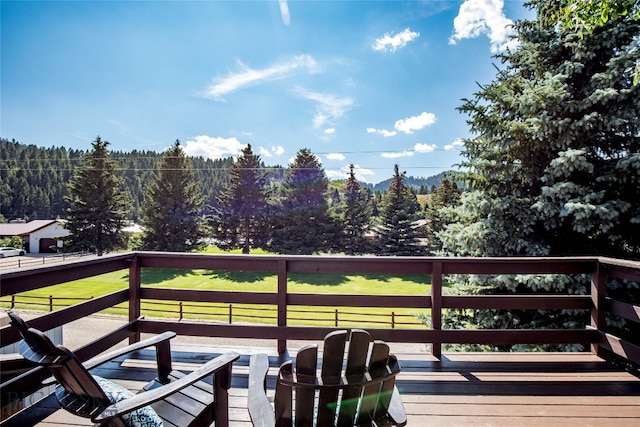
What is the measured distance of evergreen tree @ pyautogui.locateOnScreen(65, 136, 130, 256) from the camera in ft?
74.7

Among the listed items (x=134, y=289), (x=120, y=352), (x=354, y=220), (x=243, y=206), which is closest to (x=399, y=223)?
(x=354, y=220)

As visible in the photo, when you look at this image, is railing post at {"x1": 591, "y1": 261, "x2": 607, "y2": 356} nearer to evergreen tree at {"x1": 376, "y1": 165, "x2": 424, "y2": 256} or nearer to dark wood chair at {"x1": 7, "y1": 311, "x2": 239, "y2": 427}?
dark wood chair at {"x1": 7, "y1": 311, "x2": 239, "y2": 427}

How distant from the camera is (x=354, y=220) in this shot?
1011 inches

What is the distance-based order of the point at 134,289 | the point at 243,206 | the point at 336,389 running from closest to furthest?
the point at 336,389 < the point at 134,289 < the point at 243,206

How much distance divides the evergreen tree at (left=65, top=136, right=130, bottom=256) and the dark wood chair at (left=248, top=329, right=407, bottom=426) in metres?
26.4

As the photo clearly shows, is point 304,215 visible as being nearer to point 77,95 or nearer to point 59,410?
point 77,95

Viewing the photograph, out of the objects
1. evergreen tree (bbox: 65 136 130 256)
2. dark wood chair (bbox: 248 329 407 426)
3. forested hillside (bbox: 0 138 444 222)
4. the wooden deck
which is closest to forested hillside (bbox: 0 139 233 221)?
forested hillside (bbox: 0 138 444 222)

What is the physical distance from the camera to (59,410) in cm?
211

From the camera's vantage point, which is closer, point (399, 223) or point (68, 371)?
point (68, 371)

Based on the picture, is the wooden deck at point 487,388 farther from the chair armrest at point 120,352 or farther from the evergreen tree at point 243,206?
the evergreen tree at point 243,206

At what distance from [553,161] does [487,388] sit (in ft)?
13.4

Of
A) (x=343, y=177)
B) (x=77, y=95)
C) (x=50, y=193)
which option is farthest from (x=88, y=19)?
(x=50, y=193)

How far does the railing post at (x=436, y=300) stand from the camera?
293 centimetres

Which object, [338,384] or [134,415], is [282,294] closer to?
[134,415]
